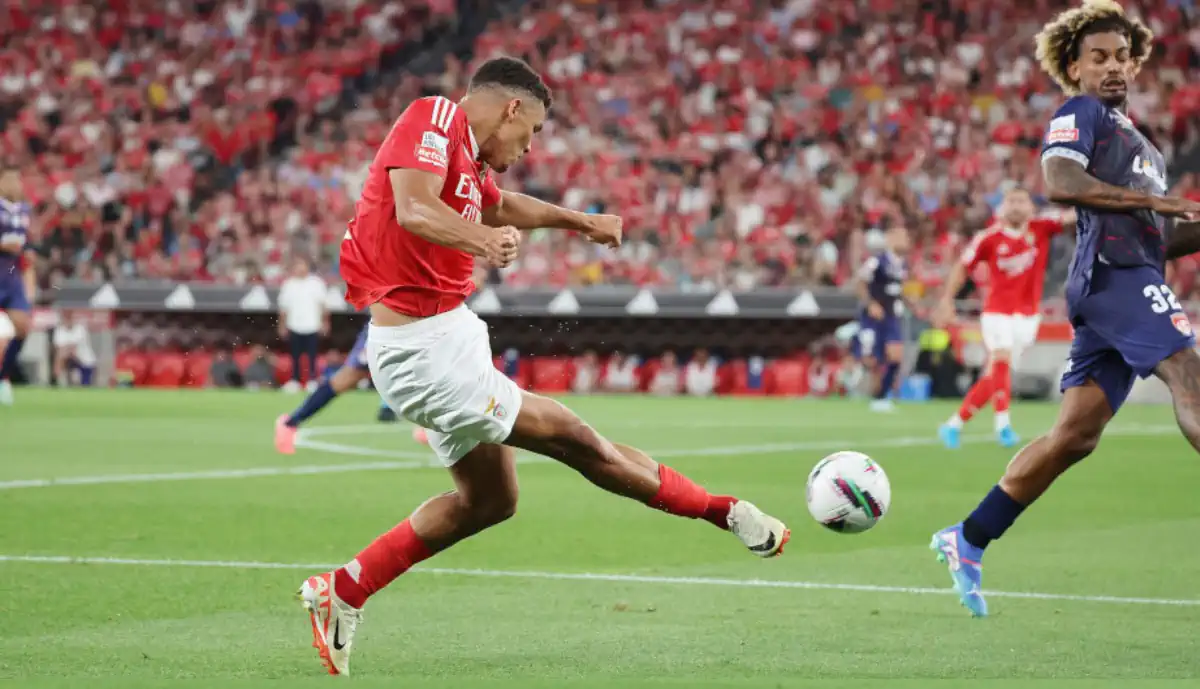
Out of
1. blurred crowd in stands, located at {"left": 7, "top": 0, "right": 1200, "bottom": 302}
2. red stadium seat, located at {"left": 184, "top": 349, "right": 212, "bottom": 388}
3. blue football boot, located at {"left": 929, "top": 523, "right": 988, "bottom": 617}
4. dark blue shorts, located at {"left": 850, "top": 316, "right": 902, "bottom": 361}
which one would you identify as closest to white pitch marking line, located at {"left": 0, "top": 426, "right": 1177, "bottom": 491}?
dark blue shorts, located at {"left": 850, "top": 316, "right": 902, "bottom": 361}

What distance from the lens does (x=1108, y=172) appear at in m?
7.08

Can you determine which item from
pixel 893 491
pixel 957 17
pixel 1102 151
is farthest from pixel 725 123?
pixel 1102 151

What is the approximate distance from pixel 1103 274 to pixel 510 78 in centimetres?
274

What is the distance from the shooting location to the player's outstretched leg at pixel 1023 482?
23.1 feet

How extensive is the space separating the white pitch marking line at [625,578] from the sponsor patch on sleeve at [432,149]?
3008 millimetres

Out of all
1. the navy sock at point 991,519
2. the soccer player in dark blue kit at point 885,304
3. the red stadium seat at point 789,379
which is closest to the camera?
the navy sock at point 991,519

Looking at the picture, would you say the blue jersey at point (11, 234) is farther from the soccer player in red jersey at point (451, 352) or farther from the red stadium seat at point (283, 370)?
the soccer player in red jersey at point (451, 352)

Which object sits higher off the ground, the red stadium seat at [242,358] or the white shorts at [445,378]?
the white shorts at [445,378]

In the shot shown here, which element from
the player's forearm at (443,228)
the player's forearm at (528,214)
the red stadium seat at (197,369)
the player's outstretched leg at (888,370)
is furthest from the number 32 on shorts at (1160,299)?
the red stadium seat at (197,369)

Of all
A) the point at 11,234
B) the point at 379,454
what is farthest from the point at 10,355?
the point at 379,454

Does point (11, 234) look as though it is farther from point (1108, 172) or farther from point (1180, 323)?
point (1180, 323)

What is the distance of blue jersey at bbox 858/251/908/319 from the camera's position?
2358 cm

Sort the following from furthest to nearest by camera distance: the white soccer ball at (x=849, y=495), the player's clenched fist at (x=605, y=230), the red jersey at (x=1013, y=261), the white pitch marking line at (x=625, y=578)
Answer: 1. the red jersey at (x=1013, y=261)
2. the white pitch marking line at (x=625, y=578)
3. the white soccer ball at (x=849, y=495)
4. the player's clenched fist at (x=605, y=230)

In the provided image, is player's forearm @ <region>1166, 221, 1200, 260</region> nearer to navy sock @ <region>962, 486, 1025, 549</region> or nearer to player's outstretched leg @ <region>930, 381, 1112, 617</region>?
player's outstretched leg @ <region>930, 381, 1112, 617</region>
